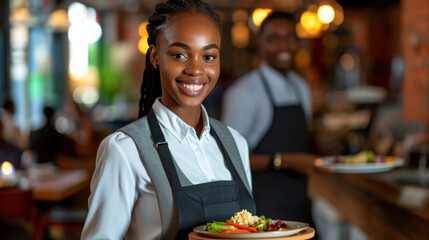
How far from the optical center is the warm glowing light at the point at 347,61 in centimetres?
1772

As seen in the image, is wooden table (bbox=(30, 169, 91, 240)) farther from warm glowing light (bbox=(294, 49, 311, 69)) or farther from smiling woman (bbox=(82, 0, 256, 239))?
warm glowing light (bbox=(294, 49, 311, 69))

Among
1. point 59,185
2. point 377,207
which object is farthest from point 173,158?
point 59,185

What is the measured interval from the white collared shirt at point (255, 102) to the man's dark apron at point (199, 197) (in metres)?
1.58

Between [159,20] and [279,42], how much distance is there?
1744 mm

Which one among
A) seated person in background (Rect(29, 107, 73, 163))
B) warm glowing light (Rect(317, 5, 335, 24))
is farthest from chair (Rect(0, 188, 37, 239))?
warm glowing light (Rect(317, 5, 335, 24))

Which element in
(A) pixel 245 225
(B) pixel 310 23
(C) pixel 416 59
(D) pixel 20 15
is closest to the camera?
(A) pixel 245 225

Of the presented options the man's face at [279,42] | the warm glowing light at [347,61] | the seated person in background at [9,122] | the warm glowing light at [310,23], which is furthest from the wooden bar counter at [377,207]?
the warm glowing light at [347,61]

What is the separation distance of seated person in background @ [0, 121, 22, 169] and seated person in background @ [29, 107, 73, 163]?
1.42m

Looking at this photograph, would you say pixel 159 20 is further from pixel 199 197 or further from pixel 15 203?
pixel 15 203

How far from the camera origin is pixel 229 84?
42.9 feet

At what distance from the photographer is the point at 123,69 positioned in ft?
71.5

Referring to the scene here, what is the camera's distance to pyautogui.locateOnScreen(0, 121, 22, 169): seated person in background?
537 centimetres

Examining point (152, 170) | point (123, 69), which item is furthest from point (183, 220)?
point (123, 69)

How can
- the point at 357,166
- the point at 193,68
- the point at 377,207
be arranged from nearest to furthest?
the point at 193,68 → the point at 357,166 → the point at 377,207
